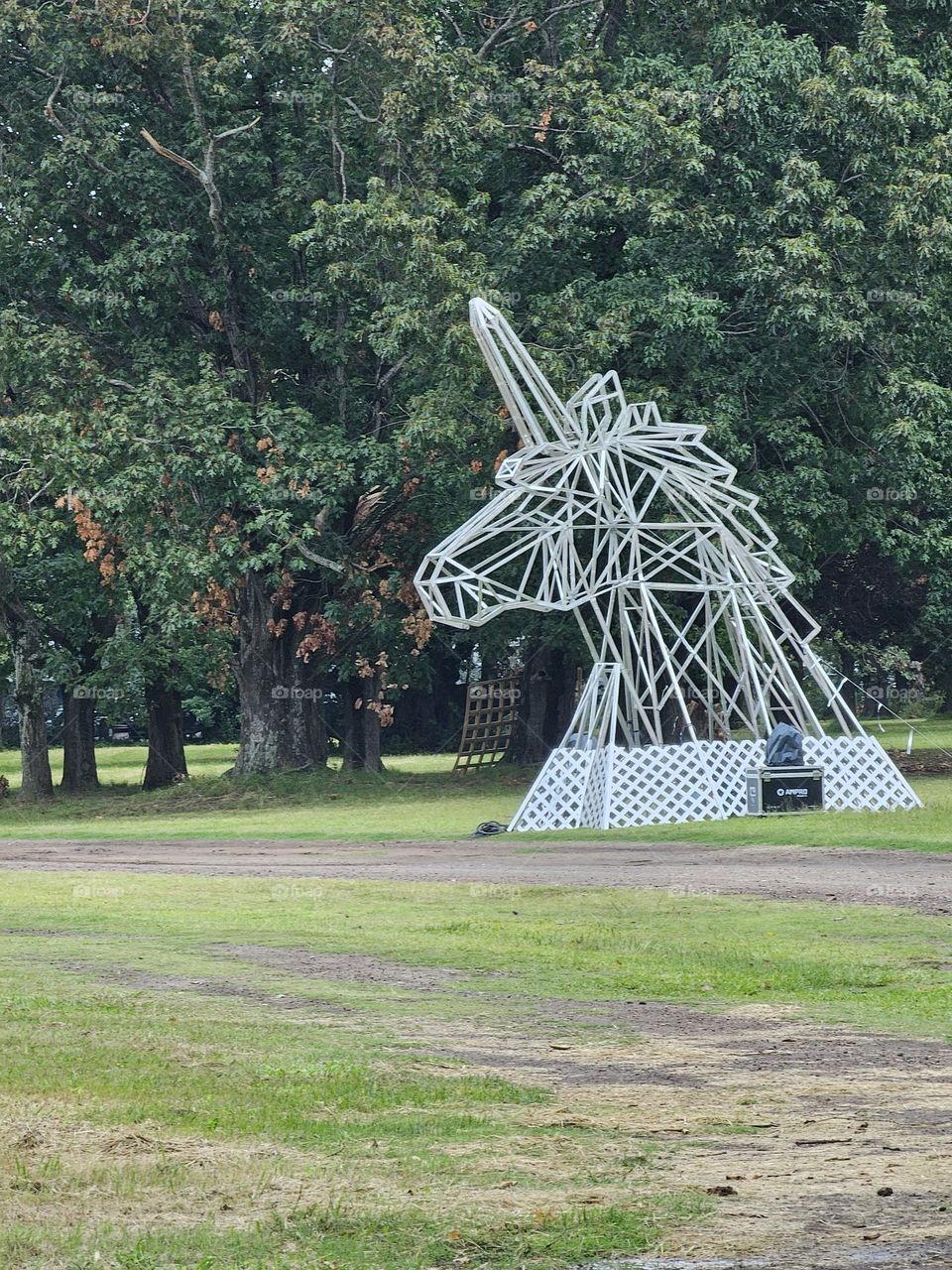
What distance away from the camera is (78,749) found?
42.3 m

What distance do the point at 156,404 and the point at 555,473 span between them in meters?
10.5

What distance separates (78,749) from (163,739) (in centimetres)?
198

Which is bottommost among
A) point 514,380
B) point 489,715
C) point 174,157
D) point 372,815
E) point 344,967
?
point 372,815

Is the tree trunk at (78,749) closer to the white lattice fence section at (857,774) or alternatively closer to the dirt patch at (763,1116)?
the white lattice fence section at (857,774)

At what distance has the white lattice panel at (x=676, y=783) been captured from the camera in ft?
84.9

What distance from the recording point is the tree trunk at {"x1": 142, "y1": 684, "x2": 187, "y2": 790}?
4150 centimetres

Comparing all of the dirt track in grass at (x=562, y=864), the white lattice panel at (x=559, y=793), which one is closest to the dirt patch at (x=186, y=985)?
the dirt track in grass at (x=562, y=864)

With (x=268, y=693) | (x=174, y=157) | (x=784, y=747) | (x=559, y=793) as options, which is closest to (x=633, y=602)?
(x=559, y=793)

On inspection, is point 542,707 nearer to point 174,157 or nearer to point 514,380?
point 174,157

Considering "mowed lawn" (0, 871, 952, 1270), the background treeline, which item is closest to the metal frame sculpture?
the background treeline

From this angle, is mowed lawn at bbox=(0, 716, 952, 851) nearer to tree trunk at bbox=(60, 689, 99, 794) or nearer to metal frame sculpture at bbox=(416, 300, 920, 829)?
tree trunk at bbox=(60, 689, 99, 794)

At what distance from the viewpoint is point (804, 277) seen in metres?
32.6

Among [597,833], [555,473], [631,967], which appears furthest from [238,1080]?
[555,473]

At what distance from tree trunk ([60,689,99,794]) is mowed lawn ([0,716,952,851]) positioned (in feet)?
2.38
